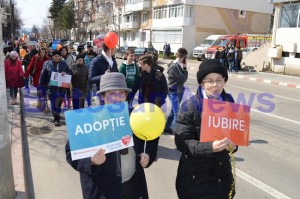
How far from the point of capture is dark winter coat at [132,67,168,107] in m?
5.92

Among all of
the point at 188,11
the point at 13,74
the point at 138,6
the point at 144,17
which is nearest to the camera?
the point at 13,74

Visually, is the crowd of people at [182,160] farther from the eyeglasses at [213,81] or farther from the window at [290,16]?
the window at [290,16]

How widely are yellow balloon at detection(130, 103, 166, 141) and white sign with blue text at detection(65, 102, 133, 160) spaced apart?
0.06 metres

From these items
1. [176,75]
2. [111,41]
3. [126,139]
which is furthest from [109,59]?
[126,139]

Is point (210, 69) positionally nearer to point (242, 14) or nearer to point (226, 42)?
point (226, 42)

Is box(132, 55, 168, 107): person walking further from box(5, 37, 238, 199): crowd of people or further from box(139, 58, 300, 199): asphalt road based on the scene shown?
box(5, 37, 238, 199): crowd of people

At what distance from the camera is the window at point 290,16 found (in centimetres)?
2114

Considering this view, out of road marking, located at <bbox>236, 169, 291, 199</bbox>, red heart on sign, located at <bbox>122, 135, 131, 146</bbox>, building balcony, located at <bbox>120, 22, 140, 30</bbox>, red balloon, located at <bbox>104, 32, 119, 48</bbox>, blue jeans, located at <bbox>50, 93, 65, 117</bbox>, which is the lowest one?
road marking, located at <bbox>236, 169, 291, 199</bbox>

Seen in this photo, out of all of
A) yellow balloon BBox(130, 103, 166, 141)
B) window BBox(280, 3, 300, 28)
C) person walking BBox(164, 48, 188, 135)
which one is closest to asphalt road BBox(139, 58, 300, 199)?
person walking BBox(164, 48, 188, 135)

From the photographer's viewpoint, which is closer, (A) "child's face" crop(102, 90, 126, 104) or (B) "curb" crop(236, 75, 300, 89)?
(A) "child's face" crop(102, 90, 126, 104)

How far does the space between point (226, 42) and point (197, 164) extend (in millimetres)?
27093

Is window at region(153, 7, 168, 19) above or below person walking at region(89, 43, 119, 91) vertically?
above

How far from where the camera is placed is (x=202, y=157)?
91.3 inches

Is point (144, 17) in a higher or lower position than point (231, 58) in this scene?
higher
